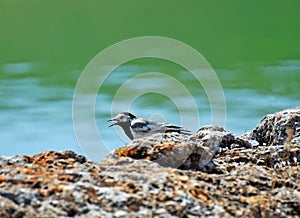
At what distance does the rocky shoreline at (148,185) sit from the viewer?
1.72 meters

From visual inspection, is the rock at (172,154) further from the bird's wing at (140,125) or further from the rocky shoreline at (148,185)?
the bird's wing at (140,125)

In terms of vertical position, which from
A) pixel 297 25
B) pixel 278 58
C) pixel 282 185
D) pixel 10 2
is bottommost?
pixel 282 185

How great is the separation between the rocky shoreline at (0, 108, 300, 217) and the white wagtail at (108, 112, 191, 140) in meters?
0.99

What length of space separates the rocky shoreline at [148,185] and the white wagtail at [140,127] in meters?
0.99

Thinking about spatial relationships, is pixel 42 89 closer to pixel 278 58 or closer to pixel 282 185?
pixel 278 58

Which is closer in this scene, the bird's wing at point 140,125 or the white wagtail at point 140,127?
the white wagtail at point 140,127

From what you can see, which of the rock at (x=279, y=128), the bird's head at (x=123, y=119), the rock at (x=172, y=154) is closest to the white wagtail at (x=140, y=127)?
the bird's head at (x=123, y=119)

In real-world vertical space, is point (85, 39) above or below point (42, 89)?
above

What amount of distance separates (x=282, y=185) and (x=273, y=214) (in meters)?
0.24

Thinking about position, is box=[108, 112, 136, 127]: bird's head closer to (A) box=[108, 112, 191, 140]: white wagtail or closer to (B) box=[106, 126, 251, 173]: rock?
(A) box=[108, 112, 191, 140]: white wagtail

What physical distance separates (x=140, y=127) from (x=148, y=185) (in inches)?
72.7

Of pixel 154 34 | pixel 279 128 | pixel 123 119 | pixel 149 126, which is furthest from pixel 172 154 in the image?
pixel 154 34

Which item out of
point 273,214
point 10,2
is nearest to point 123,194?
point 273,214

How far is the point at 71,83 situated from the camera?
29.9 ft
